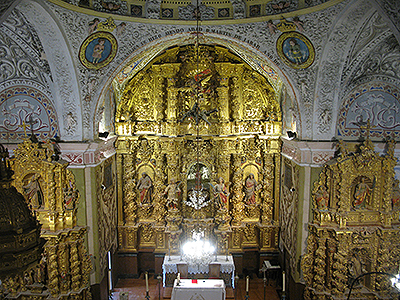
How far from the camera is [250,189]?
12.5 metres

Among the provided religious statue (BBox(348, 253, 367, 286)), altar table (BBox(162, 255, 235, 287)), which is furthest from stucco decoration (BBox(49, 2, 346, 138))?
altar table (BBox(162, 255, 235, 287))

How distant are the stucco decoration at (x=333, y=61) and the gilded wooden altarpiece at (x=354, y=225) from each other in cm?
87

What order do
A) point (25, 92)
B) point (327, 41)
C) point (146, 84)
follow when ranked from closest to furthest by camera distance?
point (327, 41) < point (25, 92) < point (146, 84)

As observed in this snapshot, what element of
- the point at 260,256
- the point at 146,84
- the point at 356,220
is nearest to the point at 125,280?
the point at 260,256

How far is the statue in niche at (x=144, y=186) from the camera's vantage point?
12.5 metres

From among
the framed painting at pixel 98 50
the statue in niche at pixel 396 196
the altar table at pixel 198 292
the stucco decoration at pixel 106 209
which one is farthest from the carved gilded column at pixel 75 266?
the statue in niche at pixel 396 196

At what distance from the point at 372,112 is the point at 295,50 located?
2.89 m

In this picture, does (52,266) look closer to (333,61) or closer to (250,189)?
(250,189)

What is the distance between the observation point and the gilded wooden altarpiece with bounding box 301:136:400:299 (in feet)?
31.0

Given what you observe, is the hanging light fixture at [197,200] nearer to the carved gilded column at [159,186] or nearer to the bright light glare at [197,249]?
the bright light glare at [197,249]

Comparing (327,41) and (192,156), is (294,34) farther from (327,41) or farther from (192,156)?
(192,156)

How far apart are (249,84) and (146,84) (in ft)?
11.7

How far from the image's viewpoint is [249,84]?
40.3ft

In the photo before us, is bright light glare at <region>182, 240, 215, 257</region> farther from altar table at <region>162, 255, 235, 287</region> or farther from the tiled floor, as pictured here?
the tiled floor
